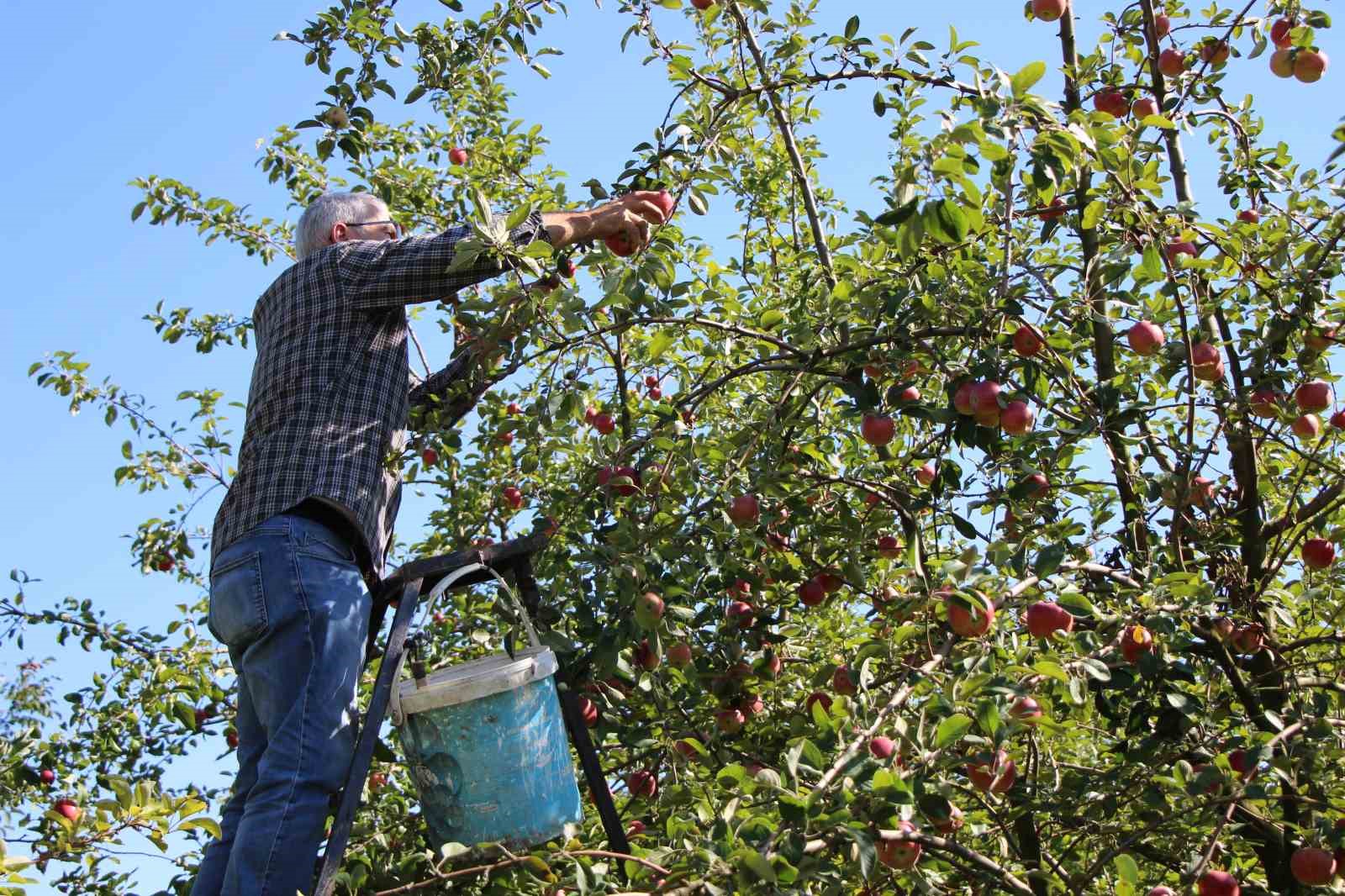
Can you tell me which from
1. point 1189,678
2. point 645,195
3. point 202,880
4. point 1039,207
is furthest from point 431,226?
point 1189,678

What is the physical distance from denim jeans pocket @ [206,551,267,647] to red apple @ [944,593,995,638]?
1332mm

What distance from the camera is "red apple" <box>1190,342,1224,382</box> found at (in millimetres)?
2957

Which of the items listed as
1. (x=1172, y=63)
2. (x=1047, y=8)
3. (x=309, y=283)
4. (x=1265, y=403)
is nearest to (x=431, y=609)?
(x=309, y=283)

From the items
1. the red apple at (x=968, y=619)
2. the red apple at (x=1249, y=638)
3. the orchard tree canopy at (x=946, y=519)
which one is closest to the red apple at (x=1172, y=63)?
the orchard tree canopy at (x=946, y=519)

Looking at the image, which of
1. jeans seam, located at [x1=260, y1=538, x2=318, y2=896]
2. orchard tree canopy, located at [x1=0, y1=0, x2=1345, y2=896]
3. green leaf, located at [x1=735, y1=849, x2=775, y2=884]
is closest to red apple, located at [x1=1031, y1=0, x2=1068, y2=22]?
orchard tree canopy, located at [x1=0, y1=0, x2=1345, y2=896]

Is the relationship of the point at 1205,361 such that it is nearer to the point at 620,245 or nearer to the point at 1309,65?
the point at 1309,65

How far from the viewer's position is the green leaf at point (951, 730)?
2.02m

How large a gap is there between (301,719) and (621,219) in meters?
1.26

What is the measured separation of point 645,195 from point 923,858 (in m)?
1.56

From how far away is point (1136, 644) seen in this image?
258 centimetres

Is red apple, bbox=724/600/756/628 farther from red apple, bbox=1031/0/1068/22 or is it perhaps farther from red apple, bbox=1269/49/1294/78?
red apple, bbox=1269/49/1294/78

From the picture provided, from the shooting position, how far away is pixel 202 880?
2561 millimetres

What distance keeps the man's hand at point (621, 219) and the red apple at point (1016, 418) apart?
879 millimetres

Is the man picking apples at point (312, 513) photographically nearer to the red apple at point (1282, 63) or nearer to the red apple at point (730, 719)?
the red apple at point (730, 719)
